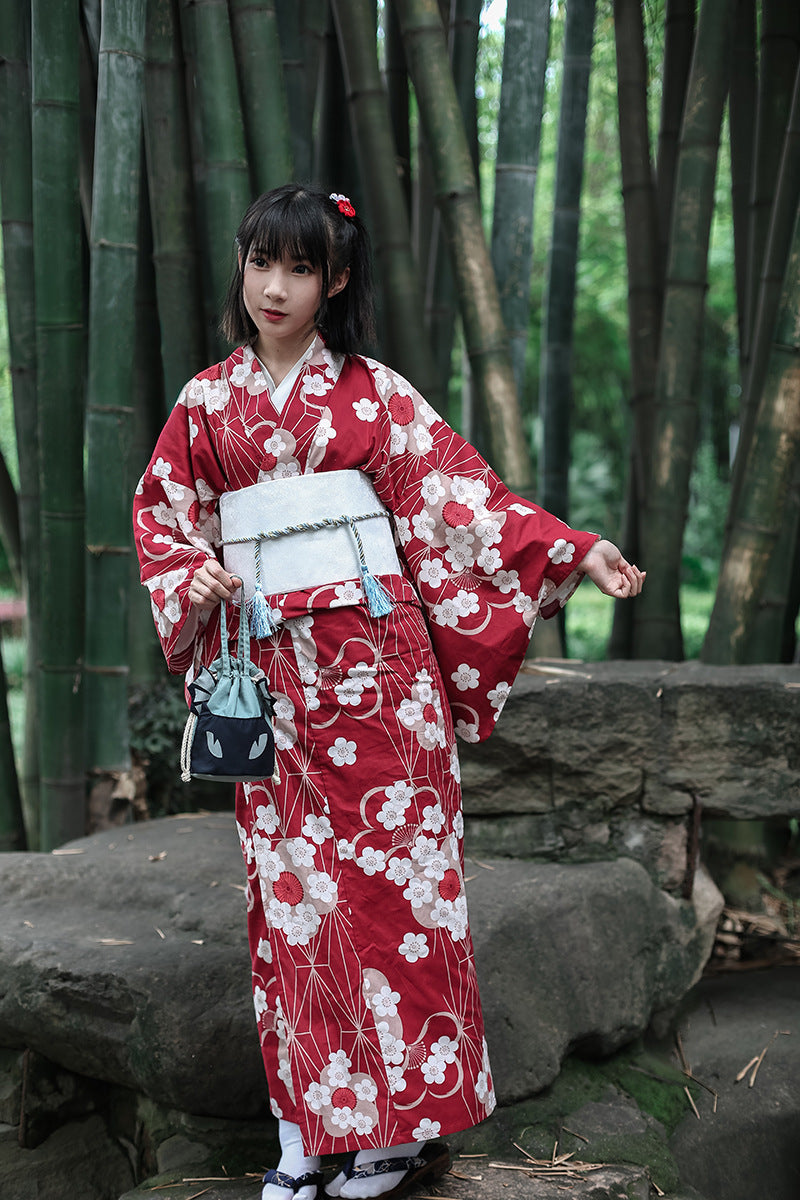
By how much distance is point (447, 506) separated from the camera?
6.02ft

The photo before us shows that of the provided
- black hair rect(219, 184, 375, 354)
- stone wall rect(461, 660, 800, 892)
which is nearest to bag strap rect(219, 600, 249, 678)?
black hair rect(219, 184, 375, 354)

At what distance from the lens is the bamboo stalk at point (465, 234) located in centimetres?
266

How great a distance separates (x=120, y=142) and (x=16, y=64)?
0.52 m

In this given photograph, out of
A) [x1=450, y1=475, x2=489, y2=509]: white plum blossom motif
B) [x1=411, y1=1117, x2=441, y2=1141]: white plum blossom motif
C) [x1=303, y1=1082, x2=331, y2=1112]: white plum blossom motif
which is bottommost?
[x1=411, y1=1117, x2=441, y2=1141]: white plum blossom motif

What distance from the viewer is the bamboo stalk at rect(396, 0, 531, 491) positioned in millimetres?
2658

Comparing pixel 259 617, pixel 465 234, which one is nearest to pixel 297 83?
pixel 465 234

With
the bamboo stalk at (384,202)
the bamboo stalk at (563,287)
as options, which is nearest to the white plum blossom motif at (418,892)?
the bamboo stalk at (384,202)

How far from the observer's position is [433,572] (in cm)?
186

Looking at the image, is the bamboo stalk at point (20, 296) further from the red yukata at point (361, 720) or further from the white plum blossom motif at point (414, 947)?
the white plum blossom motif at point (414, 947)

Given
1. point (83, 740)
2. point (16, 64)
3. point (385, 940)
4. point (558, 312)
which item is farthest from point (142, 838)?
point (558, 312)

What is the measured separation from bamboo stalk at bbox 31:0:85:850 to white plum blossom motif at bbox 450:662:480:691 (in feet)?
4.08

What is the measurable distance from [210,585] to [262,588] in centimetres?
14

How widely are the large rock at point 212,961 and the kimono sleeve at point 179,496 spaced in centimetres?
71

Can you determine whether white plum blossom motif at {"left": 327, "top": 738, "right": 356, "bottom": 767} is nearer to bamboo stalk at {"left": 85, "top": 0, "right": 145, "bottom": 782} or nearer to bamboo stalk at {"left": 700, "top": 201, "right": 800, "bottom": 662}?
bamboo stalk at {"left": 85, "top": 0, "right": 145, "bottom": 782}
